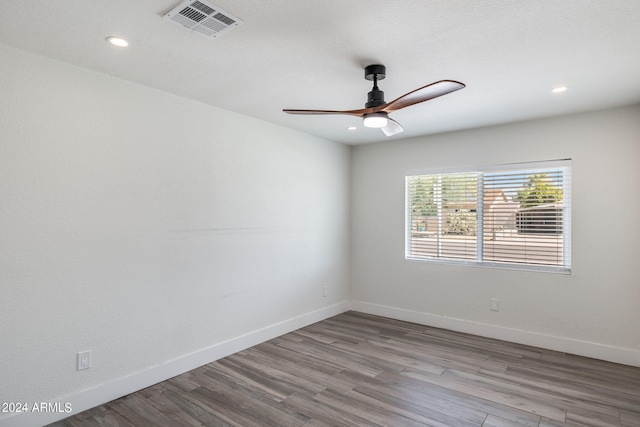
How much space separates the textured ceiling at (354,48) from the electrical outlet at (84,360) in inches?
81.3

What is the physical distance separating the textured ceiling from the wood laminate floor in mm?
2431

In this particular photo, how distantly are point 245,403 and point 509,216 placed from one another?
3334mm

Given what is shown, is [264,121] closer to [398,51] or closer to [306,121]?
[306,121]

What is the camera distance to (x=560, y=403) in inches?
105

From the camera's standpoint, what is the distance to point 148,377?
2.94 meters

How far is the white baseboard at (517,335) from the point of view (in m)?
3.43

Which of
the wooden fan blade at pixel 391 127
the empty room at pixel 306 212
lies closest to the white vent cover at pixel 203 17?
the empty room at pixel 306 212

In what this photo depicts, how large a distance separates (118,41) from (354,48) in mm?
1449

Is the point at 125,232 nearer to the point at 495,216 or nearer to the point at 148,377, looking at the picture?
the point at 148,377

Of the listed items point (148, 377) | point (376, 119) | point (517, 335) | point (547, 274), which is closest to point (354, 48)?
point (376, 119)

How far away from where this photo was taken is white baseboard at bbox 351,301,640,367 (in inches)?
135

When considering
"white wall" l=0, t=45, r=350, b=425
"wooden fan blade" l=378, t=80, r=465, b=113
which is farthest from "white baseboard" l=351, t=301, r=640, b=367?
"wooden fan blade" l=378, t=80, r=465, b=113

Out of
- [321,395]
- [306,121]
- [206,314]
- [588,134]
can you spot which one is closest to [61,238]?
[206,314]

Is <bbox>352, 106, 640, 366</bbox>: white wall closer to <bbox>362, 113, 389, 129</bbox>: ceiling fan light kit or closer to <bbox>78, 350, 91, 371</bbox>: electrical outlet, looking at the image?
<bbox>362, 113, 389, 129</bbox>: ceiling fan light kit
